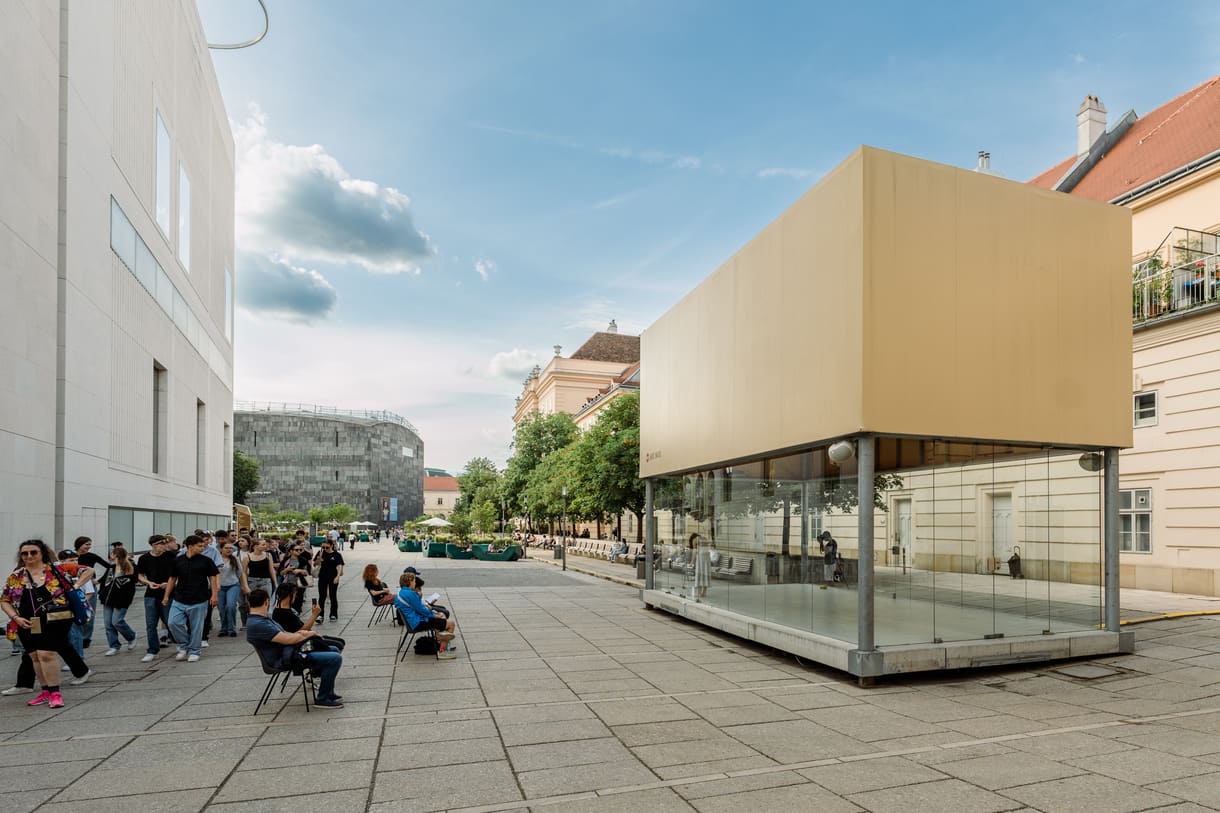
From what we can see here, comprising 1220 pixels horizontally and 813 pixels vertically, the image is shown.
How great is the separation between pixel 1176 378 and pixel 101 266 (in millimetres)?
27750

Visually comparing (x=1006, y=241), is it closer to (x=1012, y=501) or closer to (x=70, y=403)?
(x=1012, y=501)

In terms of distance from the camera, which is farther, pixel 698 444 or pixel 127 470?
pixel 127 470

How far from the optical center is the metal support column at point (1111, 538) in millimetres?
11336

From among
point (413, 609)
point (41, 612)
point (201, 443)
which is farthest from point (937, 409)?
point (201, 443)

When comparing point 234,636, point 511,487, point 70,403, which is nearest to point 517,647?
point 234,636

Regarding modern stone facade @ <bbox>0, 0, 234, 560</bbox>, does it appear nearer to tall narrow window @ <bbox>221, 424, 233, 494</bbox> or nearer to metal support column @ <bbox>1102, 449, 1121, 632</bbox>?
tall narrow window @ <bbox>221, 424, 233, 494</bbox>

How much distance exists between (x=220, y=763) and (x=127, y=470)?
2101 centimetres

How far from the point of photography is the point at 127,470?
23.7m

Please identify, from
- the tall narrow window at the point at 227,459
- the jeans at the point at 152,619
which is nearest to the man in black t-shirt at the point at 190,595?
the jeans at the point at 152,619

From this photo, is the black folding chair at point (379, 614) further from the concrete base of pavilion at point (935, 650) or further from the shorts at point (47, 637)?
the concrete base of pavilion at point (935, 650)

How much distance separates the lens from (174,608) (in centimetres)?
1092

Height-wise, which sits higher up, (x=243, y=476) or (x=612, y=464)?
(x=612, y=464)

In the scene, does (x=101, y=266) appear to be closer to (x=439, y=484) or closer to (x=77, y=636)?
(x=77, y=636)

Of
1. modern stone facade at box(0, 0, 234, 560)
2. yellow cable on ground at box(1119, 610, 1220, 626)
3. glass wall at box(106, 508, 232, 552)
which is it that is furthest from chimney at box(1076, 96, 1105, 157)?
glass wall at box(106, 508, 232, 552)
